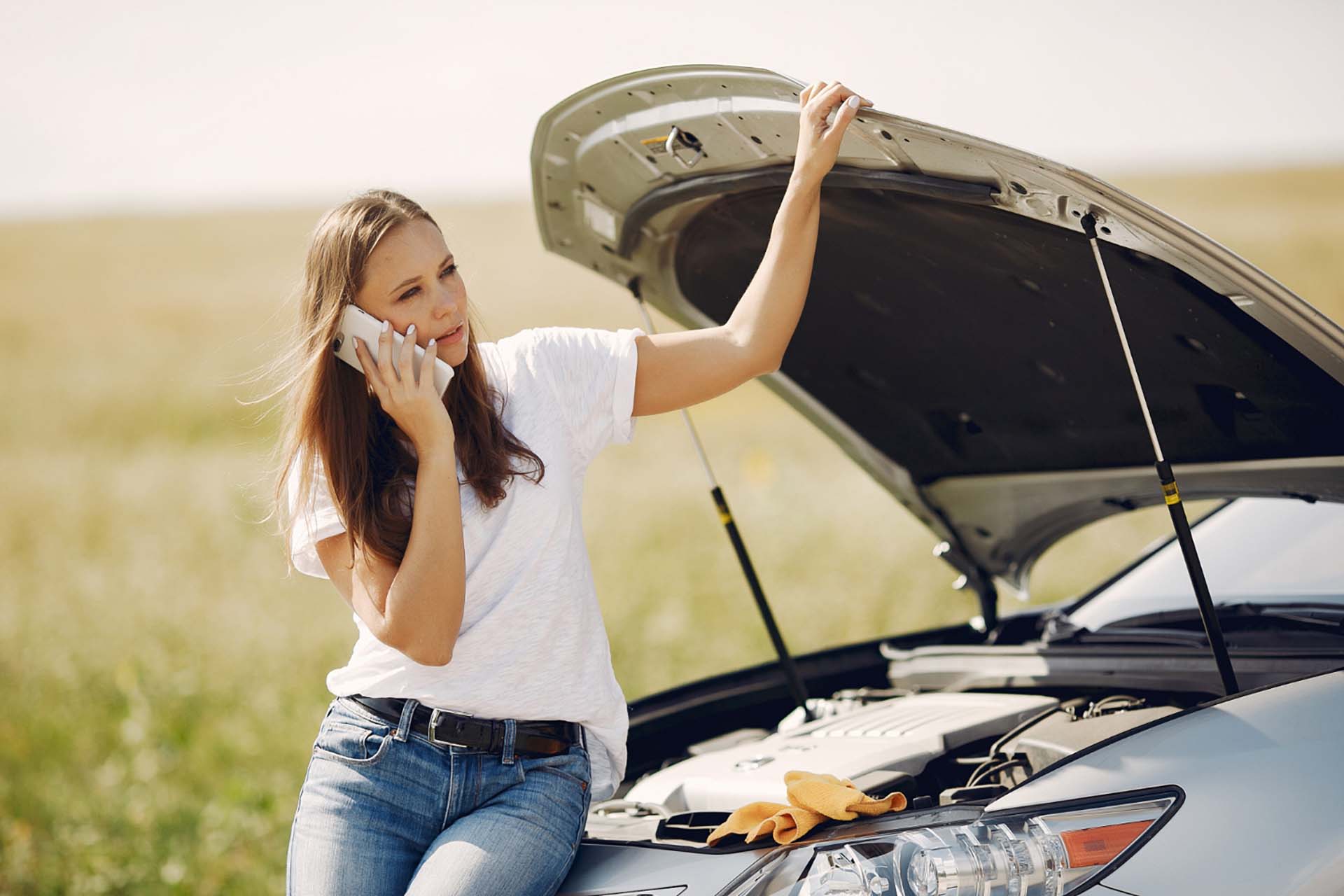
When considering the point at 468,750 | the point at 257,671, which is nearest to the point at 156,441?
the point at 257,671

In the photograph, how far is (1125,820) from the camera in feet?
6.17

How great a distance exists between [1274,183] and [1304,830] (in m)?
42.4

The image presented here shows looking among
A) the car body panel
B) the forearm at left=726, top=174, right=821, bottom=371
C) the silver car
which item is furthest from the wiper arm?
the forearm at left=726, top=174, right=821, bottom=371

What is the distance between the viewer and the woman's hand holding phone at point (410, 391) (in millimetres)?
2236

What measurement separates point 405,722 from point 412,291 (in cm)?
87

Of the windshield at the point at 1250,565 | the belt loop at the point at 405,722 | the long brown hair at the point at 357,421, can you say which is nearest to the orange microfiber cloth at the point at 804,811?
the belt loop at the point at 405,722

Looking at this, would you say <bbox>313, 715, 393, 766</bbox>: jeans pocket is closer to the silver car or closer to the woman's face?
the silver car

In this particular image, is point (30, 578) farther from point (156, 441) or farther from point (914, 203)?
point (914, 203)

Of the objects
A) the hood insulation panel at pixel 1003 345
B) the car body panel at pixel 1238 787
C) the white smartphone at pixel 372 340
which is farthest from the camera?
the hood insulation panel at pixel 1003 345

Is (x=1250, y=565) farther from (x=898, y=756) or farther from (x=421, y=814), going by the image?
(x=421, y=814)

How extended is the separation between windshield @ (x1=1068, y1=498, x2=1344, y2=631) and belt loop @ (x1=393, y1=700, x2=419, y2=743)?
1946 mm

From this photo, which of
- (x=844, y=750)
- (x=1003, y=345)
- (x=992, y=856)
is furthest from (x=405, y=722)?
(x=1003, y=345)

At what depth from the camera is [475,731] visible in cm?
222

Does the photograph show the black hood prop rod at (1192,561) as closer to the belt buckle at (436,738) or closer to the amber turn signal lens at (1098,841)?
the amber turn signal lens at (1098,841)
